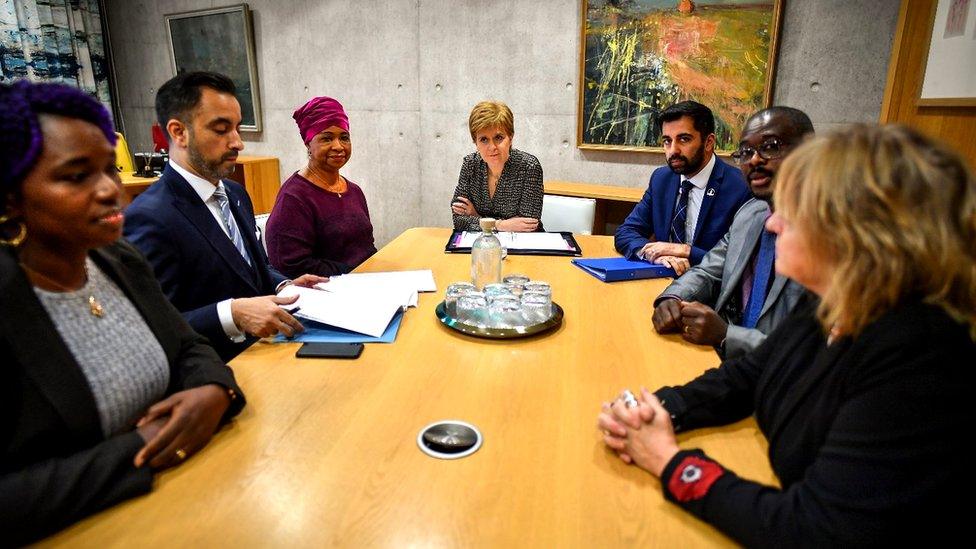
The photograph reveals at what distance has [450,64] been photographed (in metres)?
4.75

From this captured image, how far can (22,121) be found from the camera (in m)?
0.87

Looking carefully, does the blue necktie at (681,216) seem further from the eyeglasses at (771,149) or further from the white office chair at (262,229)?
the white office chair at (262,229)

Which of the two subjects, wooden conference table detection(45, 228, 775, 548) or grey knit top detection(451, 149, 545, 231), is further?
grey knit top detection(451, 149, 545, 231)

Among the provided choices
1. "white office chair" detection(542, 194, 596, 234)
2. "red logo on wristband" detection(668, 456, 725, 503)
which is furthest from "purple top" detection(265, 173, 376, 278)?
"red logo on wristband" detection(668, 456, 725, 503)

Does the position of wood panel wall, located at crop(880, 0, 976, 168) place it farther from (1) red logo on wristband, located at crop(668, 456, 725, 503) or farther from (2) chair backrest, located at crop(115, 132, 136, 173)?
(2) chair backrest, located at crop(115, 132, 136, 173)

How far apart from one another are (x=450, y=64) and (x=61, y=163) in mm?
4187

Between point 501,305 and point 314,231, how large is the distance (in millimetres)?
1239

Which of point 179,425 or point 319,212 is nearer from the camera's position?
point 179,425

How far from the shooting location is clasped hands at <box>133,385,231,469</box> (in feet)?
3.19

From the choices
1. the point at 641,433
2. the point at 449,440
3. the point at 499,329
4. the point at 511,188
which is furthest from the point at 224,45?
the point at 641,433

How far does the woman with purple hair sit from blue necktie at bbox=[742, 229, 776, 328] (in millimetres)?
1505

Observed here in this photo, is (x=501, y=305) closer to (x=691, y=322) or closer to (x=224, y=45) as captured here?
(x=691, y=322)

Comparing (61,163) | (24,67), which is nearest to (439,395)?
(61,163)

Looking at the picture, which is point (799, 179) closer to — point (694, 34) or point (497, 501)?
point (497, 501)
